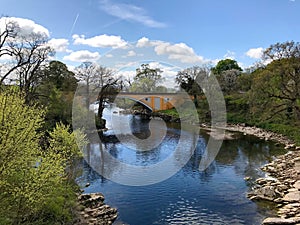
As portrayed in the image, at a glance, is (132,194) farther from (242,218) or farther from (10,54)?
(10,54)

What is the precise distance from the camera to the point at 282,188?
1459cm

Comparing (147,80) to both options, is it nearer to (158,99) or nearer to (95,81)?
(158,99)

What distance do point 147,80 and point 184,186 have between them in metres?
38.0

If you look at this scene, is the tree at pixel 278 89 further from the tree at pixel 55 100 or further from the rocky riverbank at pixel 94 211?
the rocky riverbank at pixel 94 211

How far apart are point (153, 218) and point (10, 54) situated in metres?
17.9

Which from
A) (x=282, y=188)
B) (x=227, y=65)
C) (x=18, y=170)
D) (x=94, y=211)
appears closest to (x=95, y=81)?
(x=94, y=211)

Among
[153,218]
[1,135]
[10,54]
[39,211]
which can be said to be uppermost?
[10,54]

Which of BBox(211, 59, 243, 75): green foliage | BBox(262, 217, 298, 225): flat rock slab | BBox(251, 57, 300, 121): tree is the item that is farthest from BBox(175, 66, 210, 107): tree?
BBox(262, 217, 298, 225): flat rock slab

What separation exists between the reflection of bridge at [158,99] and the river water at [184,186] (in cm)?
2177

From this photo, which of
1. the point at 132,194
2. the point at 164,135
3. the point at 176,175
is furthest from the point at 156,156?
the point at 164,135

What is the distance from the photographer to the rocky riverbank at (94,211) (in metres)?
11.4

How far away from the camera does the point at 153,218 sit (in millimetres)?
11836

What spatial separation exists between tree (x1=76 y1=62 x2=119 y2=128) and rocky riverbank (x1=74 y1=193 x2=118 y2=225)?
19763mm

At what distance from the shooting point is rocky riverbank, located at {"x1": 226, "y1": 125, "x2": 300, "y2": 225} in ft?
38.3
